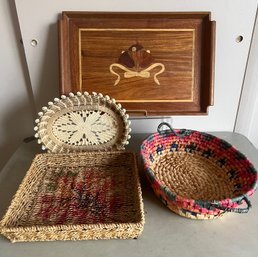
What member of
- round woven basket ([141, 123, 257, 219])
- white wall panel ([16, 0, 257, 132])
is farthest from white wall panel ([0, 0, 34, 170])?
round woven basket ([141, 123, 257, 219])

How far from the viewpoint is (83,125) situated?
2.40 ft

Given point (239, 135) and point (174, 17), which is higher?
point (174, 17)

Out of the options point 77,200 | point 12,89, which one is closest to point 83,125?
point 77,200

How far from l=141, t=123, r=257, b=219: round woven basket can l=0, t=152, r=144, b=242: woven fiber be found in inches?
2.5

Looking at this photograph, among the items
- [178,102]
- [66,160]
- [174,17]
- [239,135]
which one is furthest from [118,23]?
[239,135]

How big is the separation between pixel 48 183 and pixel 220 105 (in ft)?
1.89

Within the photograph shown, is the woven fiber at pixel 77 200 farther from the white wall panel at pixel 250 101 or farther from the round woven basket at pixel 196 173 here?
the white wall panel at pixel 250 101

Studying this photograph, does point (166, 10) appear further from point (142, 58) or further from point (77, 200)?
point (77, 200)

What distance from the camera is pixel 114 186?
0.67m

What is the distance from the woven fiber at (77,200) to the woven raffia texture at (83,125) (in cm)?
3

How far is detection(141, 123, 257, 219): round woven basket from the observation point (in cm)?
55

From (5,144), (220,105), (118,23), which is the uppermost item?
(118,23)

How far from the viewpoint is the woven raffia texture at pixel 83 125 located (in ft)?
2.35

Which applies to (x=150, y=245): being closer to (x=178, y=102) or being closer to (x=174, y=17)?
(x=178, y=102)
